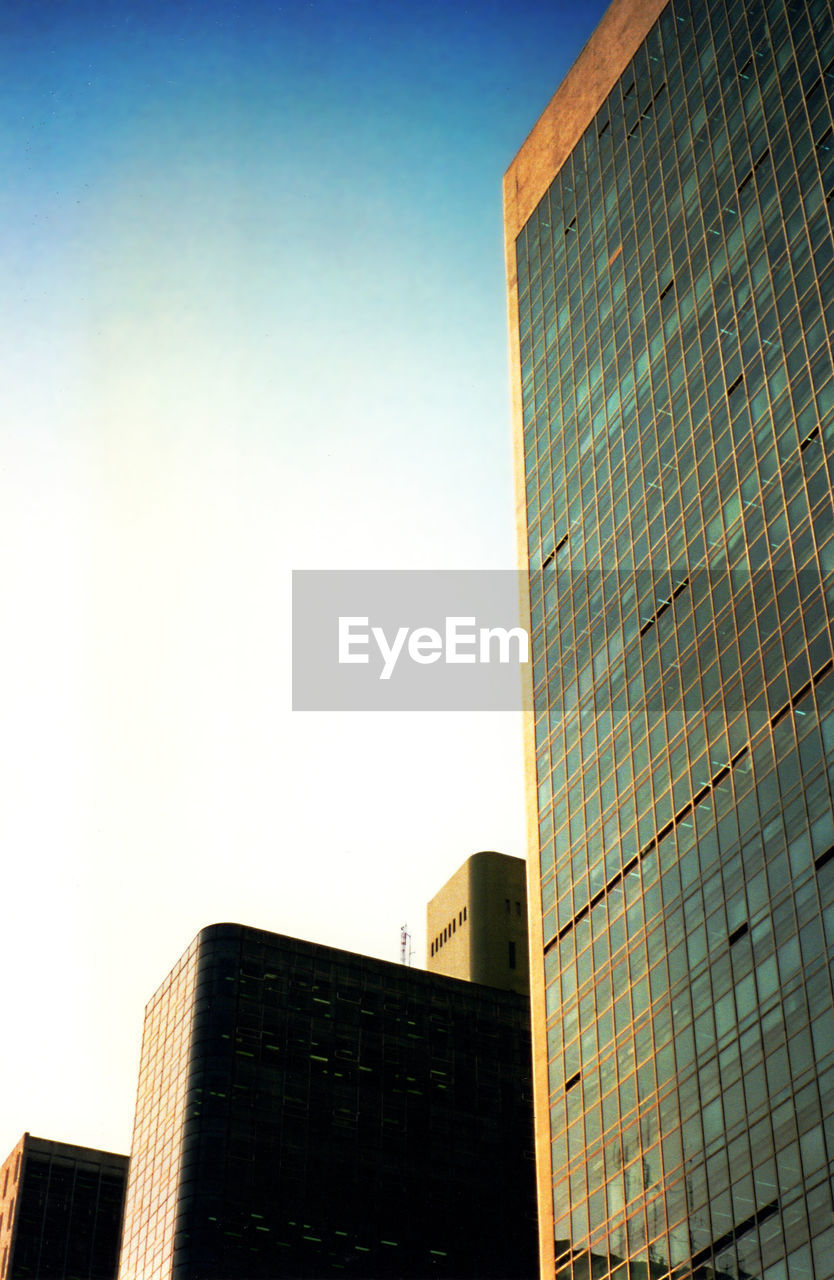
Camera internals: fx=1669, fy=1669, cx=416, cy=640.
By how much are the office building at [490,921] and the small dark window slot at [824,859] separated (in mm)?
84543

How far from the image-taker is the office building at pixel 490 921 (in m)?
157

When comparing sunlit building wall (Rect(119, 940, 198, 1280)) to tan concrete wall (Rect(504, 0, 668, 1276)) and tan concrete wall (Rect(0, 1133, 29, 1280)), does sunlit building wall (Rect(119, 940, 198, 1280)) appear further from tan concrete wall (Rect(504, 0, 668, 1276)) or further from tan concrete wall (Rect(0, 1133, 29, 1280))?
tan concrete wall (Rect(504, 0, 668, 1276))

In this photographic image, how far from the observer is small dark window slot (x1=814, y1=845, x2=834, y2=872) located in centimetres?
7312

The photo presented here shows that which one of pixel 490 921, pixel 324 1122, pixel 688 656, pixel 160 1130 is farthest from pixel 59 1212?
pixel 688 656

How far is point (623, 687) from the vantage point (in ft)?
315

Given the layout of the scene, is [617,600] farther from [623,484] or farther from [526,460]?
[526,460]

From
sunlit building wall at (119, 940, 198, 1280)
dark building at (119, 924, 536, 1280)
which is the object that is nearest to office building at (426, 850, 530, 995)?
dark building at (119, 924, 536, 1280)

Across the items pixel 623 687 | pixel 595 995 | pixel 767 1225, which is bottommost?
pixel 767 1225

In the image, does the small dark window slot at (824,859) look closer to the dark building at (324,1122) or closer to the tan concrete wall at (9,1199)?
the dark building at (324,1122)

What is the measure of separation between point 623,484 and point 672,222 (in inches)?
681

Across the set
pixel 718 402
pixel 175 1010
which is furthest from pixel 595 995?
pixel 175 1010

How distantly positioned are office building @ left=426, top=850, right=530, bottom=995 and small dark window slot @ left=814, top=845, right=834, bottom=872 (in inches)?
3328

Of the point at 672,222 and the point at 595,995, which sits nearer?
the point at 595,995

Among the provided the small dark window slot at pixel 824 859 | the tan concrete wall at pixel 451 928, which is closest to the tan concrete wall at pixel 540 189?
the small dark window slot at pixel 824 859
